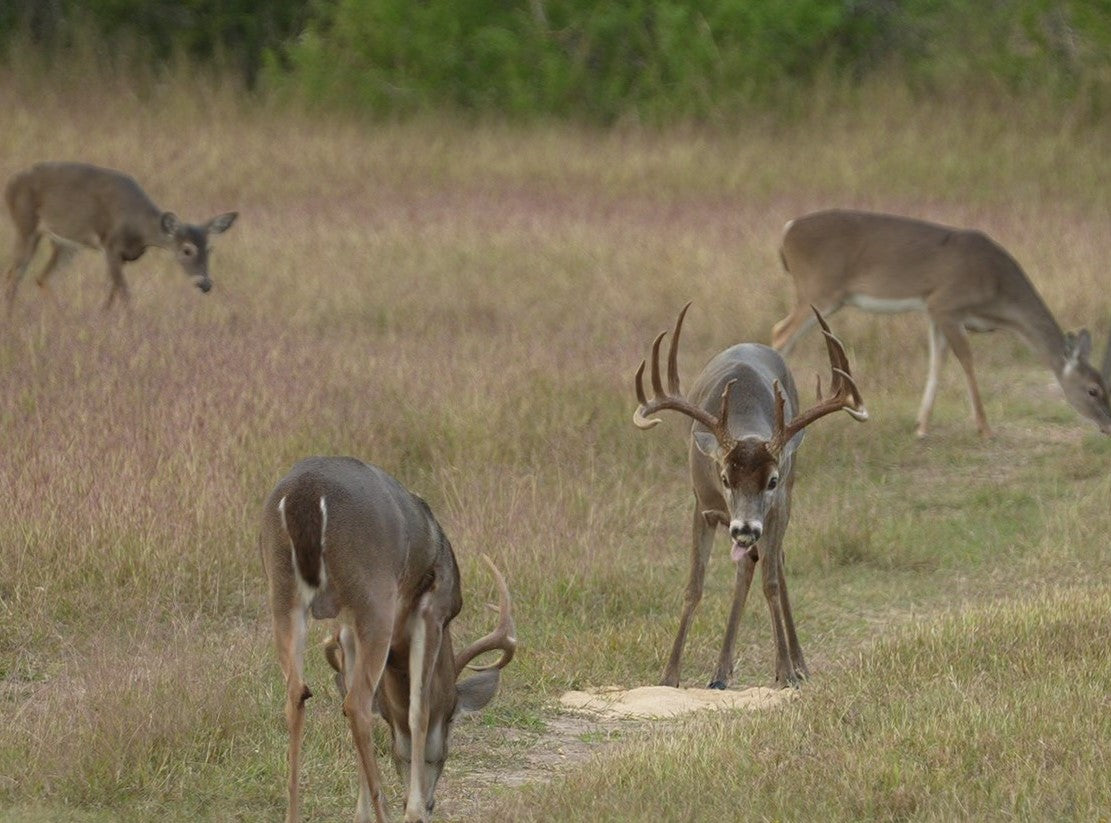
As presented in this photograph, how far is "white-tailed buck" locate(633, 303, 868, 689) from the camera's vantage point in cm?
673

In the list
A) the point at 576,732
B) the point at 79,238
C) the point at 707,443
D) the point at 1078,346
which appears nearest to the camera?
the point at 576,732

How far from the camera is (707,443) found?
7047mm

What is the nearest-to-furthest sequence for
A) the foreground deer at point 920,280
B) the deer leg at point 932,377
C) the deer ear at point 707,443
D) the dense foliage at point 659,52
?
the deer ear at point 707,443 → the deer leg at point 932,377 → the foreground deer at point 920,280 → the dense foliage at point 659,52

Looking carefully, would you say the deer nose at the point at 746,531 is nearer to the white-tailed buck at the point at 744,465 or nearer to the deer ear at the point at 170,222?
the white-tailed buck at the point at 744,465

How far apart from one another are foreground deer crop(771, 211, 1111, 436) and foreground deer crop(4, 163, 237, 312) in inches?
186

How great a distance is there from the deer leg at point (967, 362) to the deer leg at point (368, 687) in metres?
7.18

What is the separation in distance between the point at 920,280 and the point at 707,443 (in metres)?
6.13

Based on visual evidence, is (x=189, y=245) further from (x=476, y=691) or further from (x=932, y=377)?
(x=476, y=691)

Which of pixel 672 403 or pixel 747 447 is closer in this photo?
pixel 747 447

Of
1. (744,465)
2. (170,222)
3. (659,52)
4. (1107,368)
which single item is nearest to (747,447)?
(744,465)

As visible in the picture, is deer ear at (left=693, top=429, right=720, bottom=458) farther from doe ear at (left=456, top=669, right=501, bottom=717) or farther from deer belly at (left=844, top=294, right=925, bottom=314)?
deer belly at (left=844, top=294, right=925, bottom=314)

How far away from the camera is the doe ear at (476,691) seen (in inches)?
219

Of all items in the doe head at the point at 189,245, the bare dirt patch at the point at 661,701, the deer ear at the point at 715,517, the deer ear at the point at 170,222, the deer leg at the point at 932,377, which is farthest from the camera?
the deer ear at the point at 170,222

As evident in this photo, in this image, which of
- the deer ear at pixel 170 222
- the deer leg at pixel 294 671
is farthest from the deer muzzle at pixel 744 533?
the deer ear at pixel 170 222
